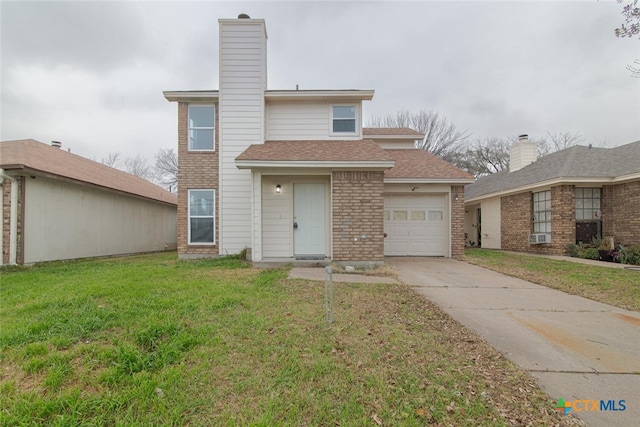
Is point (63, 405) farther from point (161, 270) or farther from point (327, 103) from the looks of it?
point (327, 103)

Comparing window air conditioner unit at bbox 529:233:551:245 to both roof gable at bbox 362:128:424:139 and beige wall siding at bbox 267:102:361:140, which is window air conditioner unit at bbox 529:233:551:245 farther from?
beige wall siding at bbox 267:102:361:140

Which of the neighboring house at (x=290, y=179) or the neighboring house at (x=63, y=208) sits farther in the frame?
the neighboring house at (x=63, y=208)

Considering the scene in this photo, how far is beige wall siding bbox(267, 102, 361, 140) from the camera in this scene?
9.41 metres

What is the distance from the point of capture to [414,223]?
33.6 ft

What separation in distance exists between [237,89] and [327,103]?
313 cm

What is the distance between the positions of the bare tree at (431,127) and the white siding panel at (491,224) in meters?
10.5

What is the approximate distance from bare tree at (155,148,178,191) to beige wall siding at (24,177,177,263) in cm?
1750

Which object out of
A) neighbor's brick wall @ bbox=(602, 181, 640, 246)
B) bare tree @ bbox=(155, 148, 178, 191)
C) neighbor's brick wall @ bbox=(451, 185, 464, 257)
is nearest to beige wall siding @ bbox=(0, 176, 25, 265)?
neighbor's brick wall @ bbox=(451, 185, 464, 257)

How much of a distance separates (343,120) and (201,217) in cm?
598

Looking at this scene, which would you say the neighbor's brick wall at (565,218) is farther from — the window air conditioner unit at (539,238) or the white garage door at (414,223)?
the white garage door at (414,223)

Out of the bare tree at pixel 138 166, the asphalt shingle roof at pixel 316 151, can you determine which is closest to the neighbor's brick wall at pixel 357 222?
the asphalt shingle roof at pixel 316 151

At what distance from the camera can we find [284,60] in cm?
1586

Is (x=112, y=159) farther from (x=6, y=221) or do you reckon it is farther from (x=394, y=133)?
(x=394, y=133)

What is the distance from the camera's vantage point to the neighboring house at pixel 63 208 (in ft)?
26.6
